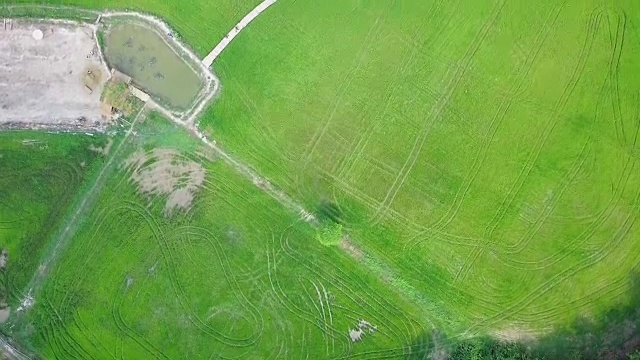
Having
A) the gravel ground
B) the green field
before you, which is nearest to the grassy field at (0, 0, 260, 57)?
the green field

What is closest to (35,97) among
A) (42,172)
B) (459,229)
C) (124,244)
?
(42,172)

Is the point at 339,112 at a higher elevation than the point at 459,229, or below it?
higher

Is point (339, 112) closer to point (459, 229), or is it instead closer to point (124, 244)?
point (459, 229)

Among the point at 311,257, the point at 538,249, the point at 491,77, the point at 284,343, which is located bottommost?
the point at 284,343

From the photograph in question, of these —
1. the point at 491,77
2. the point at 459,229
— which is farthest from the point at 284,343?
the point at 491,77

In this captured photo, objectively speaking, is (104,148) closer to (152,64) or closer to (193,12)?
(152,64)

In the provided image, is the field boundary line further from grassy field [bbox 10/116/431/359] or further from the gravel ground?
the gravel ground

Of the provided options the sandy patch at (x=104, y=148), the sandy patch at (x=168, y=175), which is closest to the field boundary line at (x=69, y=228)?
the sandy patch at (x=104, y=148)
